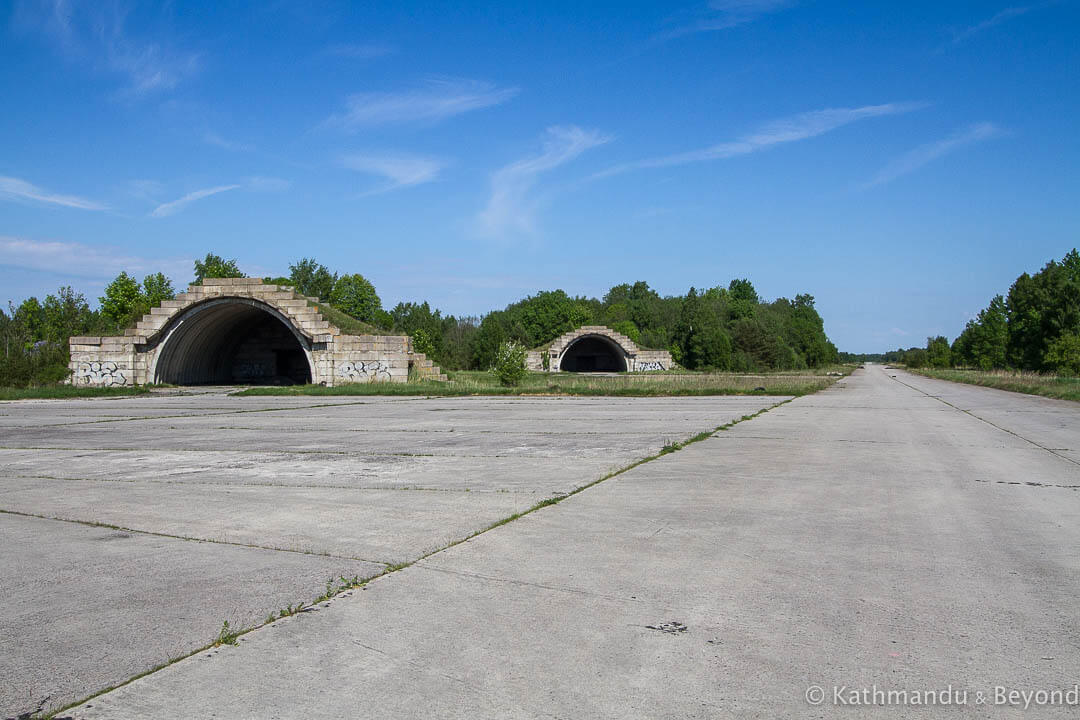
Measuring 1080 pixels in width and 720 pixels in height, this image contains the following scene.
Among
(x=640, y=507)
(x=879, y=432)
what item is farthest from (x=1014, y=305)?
(x=640, y=507)

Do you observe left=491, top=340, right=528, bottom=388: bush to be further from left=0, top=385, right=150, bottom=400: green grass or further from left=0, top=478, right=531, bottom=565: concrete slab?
left=0, top=478, right=531, bottom=565: concrete slab

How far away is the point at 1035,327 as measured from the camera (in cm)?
7012

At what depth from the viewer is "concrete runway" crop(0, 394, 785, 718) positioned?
3854 mm

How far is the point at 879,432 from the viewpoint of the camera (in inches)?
625

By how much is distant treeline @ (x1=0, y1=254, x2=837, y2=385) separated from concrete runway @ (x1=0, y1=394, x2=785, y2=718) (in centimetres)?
3177

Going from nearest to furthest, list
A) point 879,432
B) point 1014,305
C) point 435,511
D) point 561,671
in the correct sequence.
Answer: point 561,671 → point 435,511 → point 879,432 → point 1014,305

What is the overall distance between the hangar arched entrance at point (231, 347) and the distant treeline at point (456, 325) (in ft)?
13.6

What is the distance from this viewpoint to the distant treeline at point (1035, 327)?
59.4m

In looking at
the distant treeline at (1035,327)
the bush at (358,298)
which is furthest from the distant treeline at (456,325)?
the distant treeline at (1035,327)

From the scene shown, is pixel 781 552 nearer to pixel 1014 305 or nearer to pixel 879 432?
pixel 879 432

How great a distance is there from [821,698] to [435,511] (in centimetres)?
444

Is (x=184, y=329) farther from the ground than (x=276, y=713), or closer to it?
farther from the ground

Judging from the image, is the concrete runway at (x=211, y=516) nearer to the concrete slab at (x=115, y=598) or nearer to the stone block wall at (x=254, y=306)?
the concrete slab at (x=115, y=598)

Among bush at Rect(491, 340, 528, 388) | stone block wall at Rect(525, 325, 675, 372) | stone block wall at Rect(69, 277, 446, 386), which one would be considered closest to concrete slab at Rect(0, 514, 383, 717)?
bush at Rect(491, 340, 528, 388)
